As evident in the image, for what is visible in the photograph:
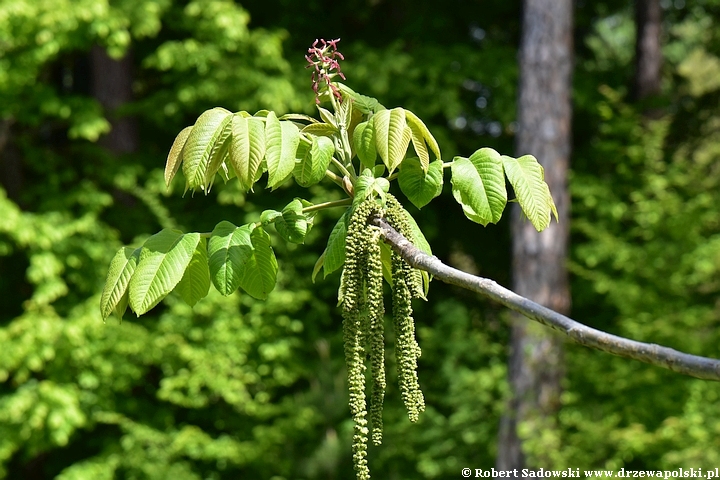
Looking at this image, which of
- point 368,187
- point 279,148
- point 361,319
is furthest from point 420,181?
point 361,319

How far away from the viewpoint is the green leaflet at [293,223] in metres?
2.12

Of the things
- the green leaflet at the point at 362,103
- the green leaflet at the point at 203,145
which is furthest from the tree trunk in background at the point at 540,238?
the green leaflet at the point at 203,145

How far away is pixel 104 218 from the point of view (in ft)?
31.2

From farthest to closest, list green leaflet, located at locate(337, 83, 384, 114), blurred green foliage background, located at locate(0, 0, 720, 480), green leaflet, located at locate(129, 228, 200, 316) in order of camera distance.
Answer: blurred green foliage background, located at locate(0, 0, 720, 480) → green leaflet, located at locate(337, 83, 384, 114) → green leaflet, located at locate(129, 228, 200, 316)

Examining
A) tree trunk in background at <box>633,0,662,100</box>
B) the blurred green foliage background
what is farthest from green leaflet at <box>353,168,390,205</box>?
tree trunk in background at <box>633,0,662,100</box>

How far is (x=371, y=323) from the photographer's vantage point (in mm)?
1827

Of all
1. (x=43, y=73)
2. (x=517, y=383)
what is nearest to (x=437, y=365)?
(x=517, y=383)

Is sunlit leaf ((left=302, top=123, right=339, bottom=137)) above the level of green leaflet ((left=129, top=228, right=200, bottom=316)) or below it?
above

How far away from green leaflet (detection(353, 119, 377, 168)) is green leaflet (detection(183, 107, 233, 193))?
33cm

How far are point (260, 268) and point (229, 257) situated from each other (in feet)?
0.37

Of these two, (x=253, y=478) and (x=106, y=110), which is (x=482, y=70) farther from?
(x=253, y=478)

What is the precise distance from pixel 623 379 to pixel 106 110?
6134mm

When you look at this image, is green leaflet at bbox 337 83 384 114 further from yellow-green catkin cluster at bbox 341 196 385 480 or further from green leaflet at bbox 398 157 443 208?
yellow-green catkin cluster at bbox 341 196 385 480

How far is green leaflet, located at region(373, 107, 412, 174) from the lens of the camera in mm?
2047
